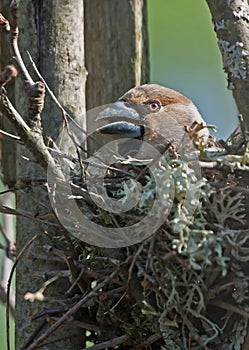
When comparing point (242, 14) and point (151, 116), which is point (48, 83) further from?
point (242, 14)

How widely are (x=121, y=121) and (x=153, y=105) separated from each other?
0.30 meters

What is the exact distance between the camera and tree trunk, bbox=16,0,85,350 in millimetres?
3781

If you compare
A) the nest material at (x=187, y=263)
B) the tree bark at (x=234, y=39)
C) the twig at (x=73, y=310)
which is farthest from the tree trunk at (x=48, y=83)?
the tree bark at (x=234, y=39)

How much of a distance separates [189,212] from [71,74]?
3.39 feet

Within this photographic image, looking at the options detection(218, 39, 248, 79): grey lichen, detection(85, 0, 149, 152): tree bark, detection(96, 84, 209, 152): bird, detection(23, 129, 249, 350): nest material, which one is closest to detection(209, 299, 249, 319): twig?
detection(23, 129, 249, 350): nest material

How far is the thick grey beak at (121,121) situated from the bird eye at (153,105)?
0.10m

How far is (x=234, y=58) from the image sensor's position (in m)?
3.51

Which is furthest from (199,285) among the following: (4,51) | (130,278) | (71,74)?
(4,51)

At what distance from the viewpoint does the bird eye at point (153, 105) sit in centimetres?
432

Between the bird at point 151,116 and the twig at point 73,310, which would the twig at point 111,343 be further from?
the bird at point 151,116

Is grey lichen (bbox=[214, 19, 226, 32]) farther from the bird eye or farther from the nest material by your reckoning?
the bird eye

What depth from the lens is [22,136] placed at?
303cm

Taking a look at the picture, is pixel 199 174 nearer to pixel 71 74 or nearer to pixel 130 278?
pixel 130 278

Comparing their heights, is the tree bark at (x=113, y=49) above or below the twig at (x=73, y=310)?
above
